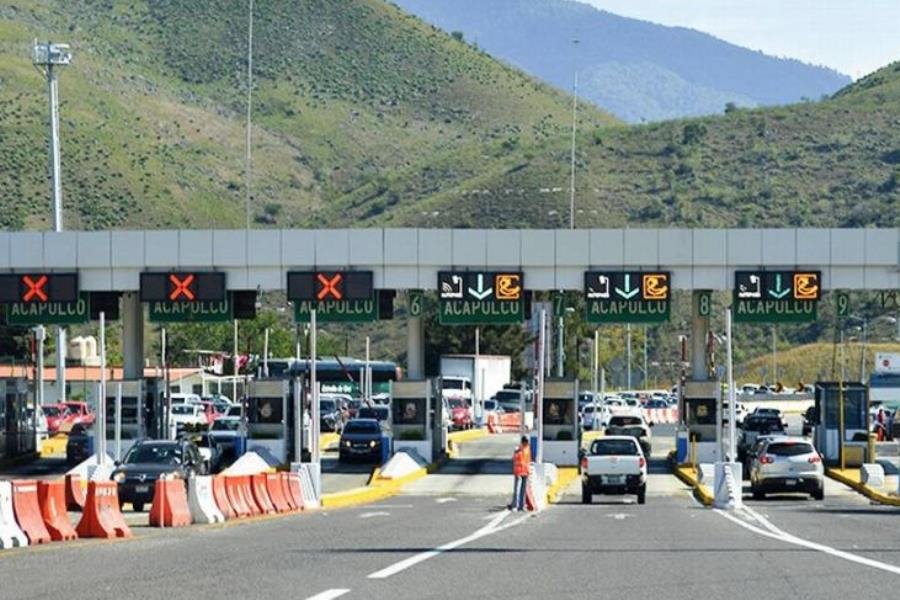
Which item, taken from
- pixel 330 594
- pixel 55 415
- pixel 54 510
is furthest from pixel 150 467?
pixel 55 415

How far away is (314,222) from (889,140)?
150 feet

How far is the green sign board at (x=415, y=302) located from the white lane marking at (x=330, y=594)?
46904 millimetres

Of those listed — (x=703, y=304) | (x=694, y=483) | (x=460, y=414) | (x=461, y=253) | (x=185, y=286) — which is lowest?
(x=694, y=483)

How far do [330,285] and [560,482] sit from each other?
934cm

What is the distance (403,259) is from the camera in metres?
64.1

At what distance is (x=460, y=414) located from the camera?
99.6 m

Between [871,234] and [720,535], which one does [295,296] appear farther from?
[720,535]

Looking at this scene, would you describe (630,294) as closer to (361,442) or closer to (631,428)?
(631,428)

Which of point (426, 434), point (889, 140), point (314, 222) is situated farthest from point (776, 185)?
point (426, 434)

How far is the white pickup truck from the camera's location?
49.1 metres

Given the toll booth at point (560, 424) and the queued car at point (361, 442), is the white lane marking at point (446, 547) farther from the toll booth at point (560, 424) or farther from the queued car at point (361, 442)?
the queued car at point (361, 442)

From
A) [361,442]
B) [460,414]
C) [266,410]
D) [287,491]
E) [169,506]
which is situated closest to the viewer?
[169,506]

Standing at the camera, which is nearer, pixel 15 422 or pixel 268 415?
pixel 268 415

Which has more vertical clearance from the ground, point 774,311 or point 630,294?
point 630,294
